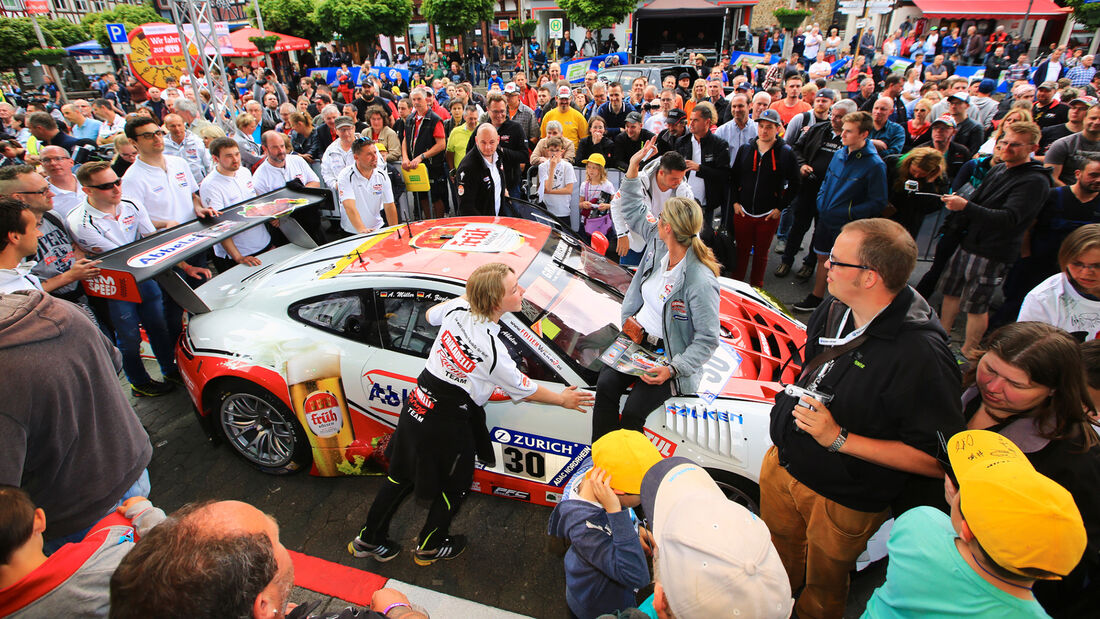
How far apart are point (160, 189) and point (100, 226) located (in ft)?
2.58

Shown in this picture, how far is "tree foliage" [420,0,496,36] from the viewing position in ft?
81.4

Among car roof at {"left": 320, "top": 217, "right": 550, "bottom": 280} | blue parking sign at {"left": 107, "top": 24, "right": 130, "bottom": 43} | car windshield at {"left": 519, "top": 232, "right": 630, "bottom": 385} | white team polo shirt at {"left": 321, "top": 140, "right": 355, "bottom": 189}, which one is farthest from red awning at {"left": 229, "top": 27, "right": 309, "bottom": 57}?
car windshield at {"left": 519, "top": 232, "right": 630, "bottom": 385}

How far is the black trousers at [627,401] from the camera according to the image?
106 inches

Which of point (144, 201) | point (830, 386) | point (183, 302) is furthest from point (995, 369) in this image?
point (144, 201)

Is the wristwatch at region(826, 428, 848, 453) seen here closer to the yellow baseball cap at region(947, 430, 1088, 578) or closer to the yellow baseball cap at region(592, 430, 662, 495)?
the yellow baseball cap at region(947, 430, 1088, 578)

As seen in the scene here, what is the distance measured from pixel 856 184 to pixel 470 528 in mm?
4460

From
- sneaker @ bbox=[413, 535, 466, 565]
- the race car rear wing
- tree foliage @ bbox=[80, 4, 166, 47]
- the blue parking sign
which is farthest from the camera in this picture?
tree foliage @ bbox=[80, 4, 166, 47]

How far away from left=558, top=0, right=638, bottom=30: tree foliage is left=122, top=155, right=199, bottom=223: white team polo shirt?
24.1 meters

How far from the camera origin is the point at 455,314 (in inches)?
101

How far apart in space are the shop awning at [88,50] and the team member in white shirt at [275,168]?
29874 mm

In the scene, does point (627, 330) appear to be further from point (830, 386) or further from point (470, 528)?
point (470, 528)

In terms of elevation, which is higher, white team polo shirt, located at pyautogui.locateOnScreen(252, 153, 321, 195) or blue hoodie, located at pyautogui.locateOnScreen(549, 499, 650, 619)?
white team polo shirt, located at pyautogui.locateOnScreen(252, 153, 321, 195)

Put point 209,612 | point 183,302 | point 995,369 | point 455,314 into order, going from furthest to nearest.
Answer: point 183,302 < point 455,314 < point 995,369 < point 209,612

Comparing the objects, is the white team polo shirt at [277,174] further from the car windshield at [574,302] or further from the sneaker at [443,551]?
the sneaker at [443,551]
